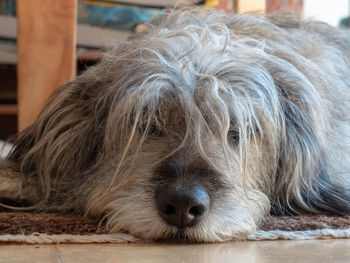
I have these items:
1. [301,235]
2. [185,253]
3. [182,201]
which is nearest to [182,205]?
[182,201]

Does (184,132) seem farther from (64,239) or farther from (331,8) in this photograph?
(331,8)

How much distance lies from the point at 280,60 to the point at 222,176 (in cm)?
66

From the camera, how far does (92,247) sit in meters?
1.77

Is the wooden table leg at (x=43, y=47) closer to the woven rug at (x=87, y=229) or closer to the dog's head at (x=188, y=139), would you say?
the dog's head at (x=188, y=139)

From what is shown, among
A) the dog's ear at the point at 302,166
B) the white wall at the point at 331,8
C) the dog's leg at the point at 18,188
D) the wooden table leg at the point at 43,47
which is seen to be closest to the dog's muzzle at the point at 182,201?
the dog's ear at the point at 302,166

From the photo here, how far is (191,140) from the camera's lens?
204 cm

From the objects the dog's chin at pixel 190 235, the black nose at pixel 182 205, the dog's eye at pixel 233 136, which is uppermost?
the dog's eye at pixel 233 136

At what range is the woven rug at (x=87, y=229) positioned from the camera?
182 centimetres

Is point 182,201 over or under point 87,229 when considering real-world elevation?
over

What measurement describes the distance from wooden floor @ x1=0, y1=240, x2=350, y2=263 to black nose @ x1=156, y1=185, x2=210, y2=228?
0.07 m

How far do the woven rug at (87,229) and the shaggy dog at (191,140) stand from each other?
60mm

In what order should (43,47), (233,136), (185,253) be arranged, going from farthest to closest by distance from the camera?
1. (43,47)
2. (233,136)
3. (185,253)

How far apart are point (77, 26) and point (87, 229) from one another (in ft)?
8.88

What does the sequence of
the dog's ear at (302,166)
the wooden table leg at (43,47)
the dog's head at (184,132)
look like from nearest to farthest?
the dog's head at (184,132)
the dog's ear at (302,166)
the wooden table leg at (43,47)
